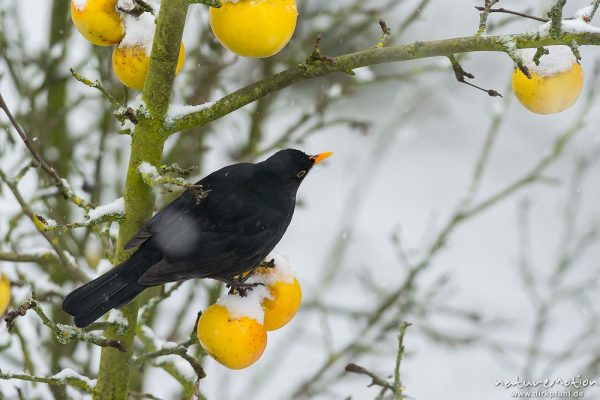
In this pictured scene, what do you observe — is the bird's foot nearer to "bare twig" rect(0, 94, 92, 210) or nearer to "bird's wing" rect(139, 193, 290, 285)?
"bird's wing" rect(139, 193, 290, 285)

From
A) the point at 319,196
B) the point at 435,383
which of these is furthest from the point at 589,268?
the point at 319,196

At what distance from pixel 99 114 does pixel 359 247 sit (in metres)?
3.71

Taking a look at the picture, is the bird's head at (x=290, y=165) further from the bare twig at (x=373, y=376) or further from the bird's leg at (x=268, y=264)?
the bare twig at (x=373, y=376)

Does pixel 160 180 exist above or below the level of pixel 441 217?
below

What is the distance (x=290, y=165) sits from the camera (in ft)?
8.03

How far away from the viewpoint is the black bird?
1.94 meters

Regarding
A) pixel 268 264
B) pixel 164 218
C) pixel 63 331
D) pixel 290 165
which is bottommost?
pixel 63 331

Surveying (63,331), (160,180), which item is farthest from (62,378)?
(160,180)

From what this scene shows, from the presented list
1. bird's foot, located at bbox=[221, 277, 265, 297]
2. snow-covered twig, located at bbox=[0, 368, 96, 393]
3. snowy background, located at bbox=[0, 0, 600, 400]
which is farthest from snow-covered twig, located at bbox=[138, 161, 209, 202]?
snowy background, located at bbox=[0, 0, 600, 400]

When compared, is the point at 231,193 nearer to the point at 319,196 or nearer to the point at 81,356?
the point at 81,356

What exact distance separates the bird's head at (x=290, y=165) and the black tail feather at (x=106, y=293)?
57 centimetres

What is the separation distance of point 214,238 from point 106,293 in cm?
36

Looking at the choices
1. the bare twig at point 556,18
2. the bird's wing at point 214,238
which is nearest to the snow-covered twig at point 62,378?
the bird's wing at point 214,238

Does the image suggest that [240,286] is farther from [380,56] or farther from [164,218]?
[380,56]
